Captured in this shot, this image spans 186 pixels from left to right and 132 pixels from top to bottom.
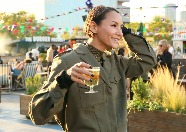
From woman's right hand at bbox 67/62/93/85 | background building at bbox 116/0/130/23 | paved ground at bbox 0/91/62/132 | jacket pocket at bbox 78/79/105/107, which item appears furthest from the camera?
background building at bbox 116/0/130/23

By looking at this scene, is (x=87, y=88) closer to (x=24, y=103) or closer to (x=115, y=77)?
(x=115, y=77)

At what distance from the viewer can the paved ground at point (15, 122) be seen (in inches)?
303

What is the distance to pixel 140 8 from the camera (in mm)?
19078

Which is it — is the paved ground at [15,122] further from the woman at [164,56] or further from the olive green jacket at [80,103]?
the olive green jacket at [80,103]

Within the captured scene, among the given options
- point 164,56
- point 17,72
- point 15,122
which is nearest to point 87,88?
point 15,122

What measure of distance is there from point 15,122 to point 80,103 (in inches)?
247

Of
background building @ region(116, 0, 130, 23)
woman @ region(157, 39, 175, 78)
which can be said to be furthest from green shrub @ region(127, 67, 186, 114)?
background building @ region(116, 0, 130, 23)

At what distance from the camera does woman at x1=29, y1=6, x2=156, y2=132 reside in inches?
87.4

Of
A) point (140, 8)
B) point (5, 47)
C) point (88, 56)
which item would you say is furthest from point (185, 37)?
point (88, 56)

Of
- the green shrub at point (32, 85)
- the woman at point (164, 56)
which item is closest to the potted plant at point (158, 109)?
the woman at point (164, 56)

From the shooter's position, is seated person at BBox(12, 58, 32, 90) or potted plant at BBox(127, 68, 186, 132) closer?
potted plant at BBox(127, 68, 186, 132)

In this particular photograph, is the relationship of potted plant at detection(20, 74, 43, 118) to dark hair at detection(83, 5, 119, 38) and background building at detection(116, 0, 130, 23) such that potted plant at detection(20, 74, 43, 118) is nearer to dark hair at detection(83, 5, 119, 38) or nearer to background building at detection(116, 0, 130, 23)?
background building at detection(116, 0, 130, 23)

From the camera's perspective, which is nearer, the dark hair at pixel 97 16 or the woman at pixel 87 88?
the woman at pixel 87 88

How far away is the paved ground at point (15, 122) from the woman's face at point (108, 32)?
17.0ft
